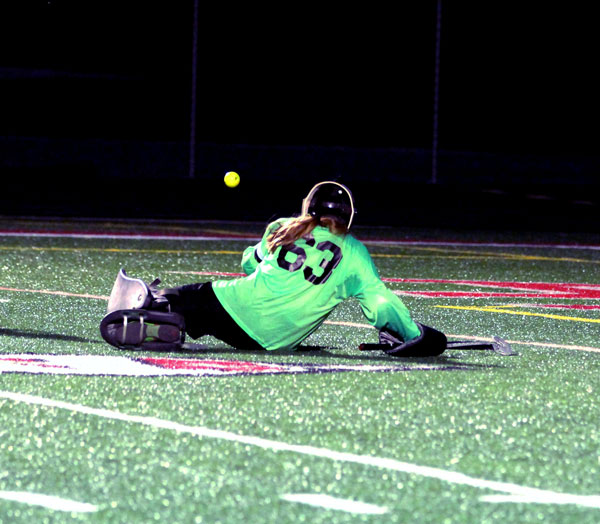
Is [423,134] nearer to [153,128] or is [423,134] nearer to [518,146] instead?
[518,146]

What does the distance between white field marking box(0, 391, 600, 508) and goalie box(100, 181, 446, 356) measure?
1687 mm

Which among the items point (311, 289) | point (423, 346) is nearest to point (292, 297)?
point (311, 289)

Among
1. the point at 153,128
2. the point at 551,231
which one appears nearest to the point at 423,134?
the point at 153,128

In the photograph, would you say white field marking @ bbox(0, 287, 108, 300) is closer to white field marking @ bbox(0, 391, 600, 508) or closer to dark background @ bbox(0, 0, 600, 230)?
white field marking @ bbox(0, 391, 600, 508)

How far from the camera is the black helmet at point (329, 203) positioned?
930cm

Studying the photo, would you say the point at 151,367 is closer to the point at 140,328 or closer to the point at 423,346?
the point at 140,328

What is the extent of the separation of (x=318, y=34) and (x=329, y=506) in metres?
43.6

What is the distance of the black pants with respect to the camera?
9.47 meters

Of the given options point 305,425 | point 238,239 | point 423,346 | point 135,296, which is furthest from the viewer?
point 238,239

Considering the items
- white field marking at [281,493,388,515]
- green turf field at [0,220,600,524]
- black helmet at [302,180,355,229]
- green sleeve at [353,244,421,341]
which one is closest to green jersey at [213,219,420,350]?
green sleeve at [353,244,421,341]

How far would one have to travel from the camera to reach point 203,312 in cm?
947

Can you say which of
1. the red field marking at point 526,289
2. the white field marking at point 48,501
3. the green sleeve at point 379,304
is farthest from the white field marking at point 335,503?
the red field marking at point 526,289

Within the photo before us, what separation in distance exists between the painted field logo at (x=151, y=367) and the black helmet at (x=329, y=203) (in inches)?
35.4

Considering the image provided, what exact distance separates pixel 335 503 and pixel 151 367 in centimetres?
354
